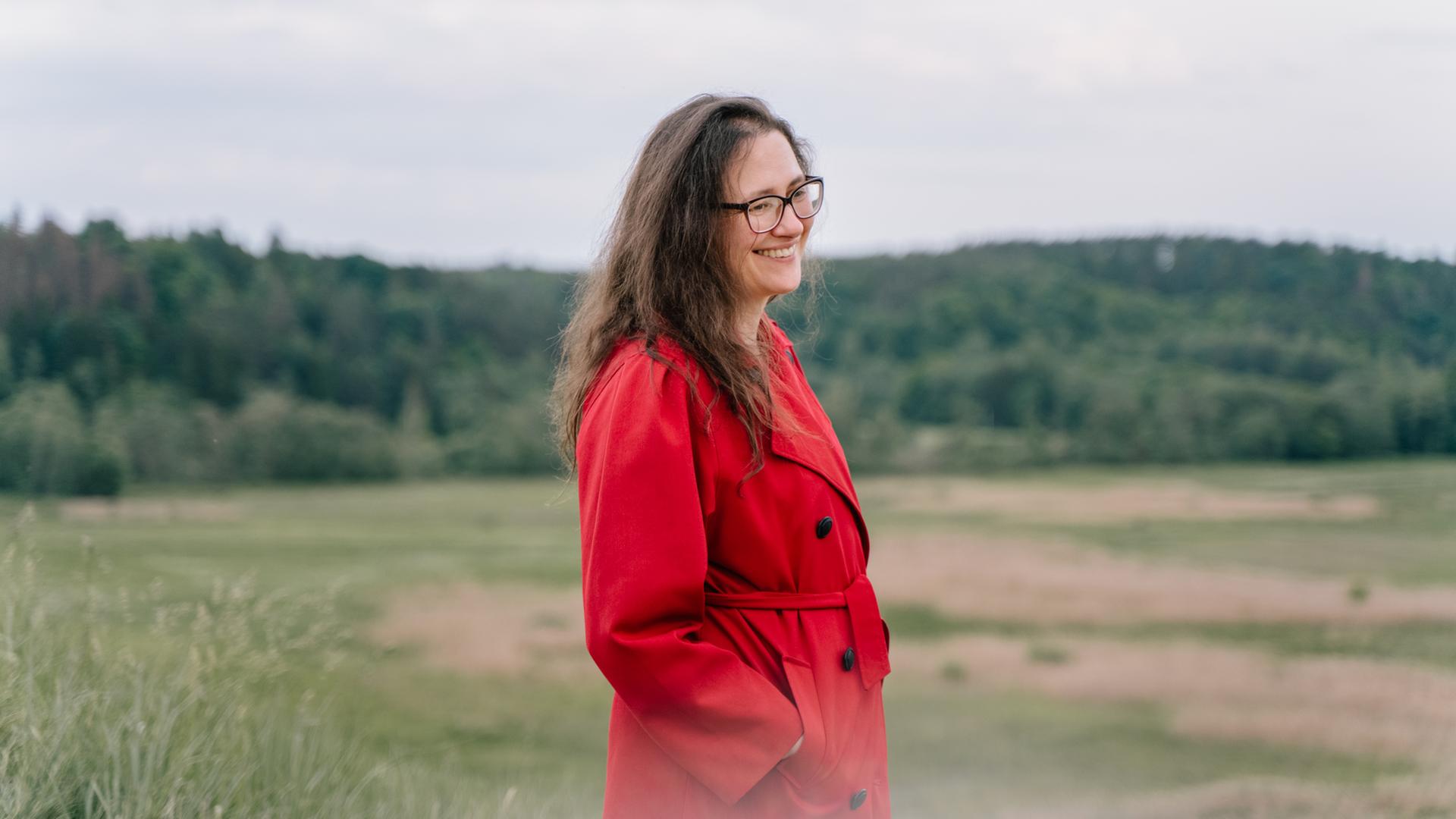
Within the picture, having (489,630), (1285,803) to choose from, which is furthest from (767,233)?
(489,630)

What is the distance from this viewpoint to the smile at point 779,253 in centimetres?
160

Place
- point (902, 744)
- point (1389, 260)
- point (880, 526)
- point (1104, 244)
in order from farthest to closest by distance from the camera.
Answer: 1. point (880, 526)
2. point (1104, 244)
3. point (902, 744)
4. point (1389, 260)

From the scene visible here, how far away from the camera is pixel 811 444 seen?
1567 mm

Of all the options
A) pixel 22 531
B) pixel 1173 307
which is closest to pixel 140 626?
pixel 22 531

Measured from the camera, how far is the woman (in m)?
1.35

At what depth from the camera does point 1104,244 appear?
38188mm

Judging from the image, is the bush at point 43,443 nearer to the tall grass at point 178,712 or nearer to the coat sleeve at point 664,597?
the tall grass at point 178,712

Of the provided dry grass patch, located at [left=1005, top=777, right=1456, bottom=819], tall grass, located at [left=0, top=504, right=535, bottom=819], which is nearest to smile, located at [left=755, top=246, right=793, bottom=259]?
tall grass, located at [left=0, top=504, right=535, bottom=819]

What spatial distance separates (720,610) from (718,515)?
14cm

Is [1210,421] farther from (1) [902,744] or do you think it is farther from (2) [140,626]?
(2) [140,626]

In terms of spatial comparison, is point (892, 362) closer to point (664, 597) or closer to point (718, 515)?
point (718, 515)

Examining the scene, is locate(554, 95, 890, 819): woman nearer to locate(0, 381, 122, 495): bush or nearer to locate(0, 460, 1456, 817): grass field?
locate(0, 460, 1456, 817): grass field

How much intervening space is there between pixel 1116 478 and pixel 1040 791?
2185cm

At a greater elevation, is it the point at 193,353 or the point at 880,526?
the point at 193,353
